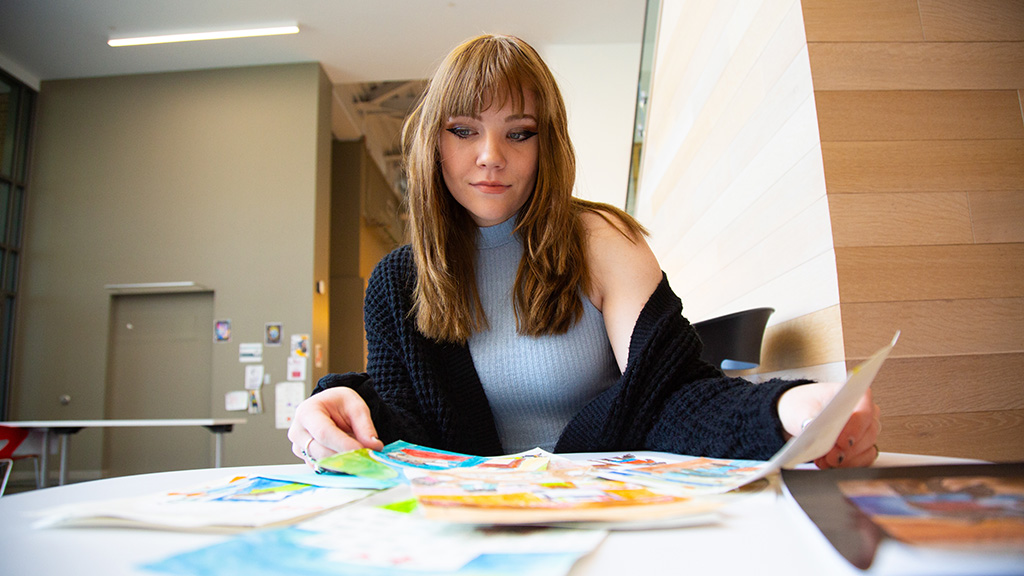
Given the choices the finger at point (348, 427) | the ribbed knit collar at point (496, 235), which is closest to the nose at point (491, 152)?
the ribbed knit collar at point (496, 235)

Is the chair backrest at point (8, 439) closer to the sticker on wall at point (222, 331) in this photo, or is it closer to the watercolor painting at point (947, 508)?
the sticker on wall at point (222, 331)

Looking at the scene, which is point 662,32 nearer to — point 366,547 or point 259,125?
point 366,547

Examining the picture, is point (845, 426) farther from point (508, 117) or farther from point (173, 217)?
point (173, 217)

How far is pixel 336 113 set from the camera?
7.02m

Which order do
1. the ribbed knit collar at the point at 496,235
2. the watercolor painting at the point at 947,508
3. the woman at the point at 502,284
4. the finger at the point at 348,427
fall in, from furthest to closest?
the ribbed knit collar at the point at 496,235 → the woman at the point at 502,284 → the finger at the point at 348,427 → the watercolor painting at the point at 947,508

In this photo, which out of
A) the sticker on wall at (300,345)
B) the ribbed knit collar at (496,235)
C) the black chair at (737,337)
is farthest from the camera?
the sticker on wall at (300,345)

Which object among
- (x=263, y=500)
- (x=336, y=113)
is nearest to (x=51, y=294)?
(x=336, y=113)

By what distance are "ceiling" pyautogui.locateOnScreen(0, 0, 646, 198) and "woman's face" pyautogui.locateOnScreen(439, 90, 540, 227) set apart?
459 centimetres

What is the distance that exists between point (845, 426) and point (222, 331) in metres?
5.80

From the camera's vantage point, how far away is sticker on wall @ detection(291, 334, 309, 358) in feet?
17.7

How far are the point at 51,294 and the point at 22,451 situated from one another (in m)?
2.32

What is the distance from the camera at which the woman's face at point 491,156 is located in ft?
3.06

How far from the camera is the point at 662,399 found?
0.76 meters

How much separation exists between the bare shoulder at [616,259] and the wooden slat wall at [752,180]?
0.43 meters
